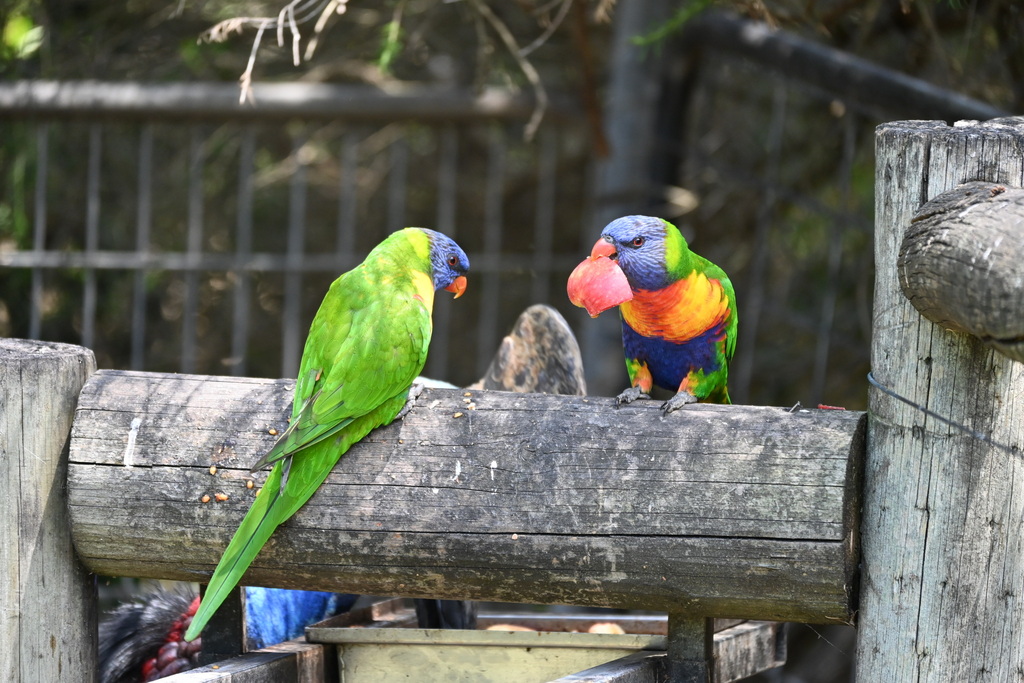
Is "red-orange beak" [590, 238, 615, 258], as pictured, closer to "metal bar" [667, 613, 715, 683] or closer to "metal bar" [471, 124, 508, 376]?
"metal bar" [667, 613, 715, 683]

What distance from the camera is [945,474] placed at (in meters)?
1.34

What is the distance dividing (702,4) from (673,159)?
3.69ft

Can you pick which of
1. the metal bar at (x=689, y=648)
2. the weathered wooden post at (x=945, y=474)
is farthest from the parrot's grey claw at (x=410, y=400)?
the weathered wooden post at (x=945, y=474)

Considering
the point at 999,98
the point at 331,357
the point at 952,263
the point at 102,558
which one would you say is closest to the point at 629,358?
the point at 331,357

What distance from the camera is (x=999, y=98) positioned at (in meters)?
2.52

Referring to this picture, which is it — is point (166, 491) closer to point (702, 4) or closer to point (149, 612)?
point (149, 612)

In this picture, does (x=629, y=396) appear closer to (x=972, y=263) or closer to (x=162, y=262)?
(x=972, y=263)

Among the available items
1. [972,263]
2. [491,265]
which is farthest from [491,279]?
[972,263]

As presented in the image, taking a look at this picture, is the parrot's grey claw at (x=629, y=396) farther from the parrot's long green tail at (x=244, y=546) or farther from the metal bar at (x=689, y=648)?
the parrot's long green tail at (x=244, y=546)

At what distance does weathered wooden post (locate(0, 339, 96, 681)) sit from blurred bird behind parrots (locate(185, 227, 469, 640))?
0.32m

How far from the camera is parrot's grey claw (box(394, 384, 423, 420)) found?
61.6 inches

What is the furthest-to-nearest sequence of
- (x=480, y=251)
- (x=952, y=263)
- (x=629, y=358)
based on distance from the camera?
(x=480, y=251), (x=629, y=358), (x=952, y=263)

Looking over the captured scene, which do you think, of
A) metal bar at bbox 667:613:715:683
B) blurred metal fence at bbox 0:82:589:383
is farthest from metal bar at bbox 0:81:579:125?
metal bar at bbox 667:613:715:683

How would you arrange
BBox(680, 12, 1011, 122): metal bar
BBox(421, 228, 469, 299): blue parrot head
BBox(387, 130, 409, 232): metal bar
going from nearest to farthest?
BBox(421, 228, 469, 299): blue parrot head < BBox(680, 12, 1011, 122): metal bar < BBox(387, 130, 409, 232): metal bar
